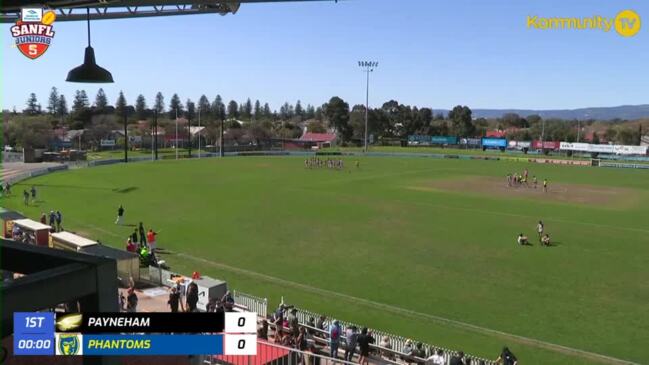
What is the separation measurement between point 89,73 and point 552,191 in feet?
158

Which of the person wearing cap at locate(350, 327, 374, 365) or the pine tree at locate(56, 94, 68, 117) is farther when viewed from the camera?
the pine tree at locate(56, 94, 68, 117)

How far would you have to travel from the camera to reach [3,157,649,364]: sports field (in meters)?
16.7

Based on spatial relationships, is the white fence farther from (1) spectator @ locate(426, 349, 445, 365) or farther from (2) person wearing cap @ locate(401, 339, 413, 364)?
(1) spectator @ locate(426, 349, 445, 365)

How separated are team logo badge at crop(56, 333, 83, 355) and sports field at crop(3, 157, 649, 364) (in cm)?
1158

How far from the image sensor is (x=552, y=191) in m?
48.6

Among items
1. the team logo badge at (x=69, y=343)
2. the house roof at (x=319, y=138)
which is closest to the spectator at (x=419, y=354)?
the team logo badge at (x=69, y=343)

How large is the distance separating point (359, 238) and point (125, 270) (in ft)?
43.6

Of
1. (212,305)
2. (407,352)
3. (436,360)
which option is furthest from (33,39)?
(436,360)

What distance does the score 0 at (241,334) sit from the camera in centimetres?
927

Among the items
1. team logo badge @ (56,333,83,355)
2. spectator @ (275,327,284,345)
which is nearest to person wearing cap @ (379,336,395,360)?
spectator @ (275,327,284,345)

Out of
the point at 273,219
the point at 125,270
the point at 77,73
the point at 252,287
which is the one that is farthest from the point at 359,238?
the point at 77,73
